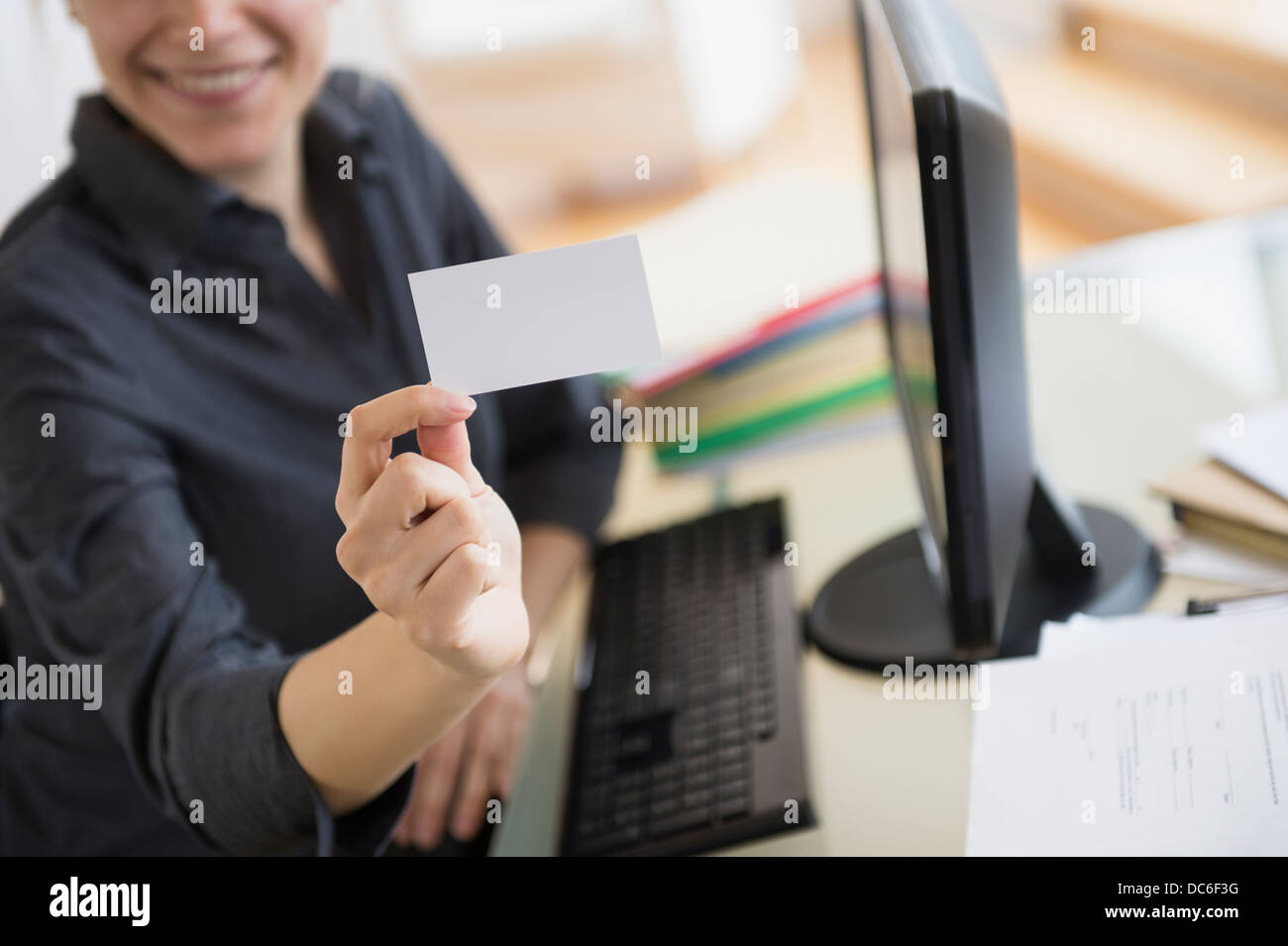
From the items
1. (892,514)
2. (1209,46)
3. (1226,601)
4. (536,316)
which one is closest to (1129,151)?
(1209,46)

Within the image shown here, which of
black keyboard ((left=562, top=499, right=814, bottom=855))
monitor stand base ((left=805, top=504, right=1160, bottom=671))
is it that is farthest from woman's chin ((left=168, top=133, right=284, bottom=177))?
monitor stand base ((left=805, top=504, right=1160, bottom=671))

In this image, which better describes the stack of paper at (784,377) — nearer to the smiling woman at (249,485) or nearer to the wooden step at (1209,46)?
the smiling woman at (249,485)

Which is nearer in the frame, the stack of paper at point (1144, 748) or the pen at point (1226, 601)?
the stack of paper at point (1144, 748)

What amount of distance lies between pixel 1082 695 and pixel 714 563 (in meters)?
0.46

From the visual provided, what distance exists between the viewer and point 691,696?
0.95m

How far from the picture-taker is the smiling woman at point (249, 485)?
65 centimetres

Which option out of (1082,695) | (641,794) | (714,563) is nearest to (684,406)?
(714,563)

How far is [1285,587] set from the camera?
30.2 inches

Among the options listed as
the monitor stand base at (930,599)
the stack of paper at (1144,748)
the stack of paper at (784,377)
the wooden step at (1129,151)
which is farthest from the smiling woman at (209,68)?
the wooden step at (1129,151)

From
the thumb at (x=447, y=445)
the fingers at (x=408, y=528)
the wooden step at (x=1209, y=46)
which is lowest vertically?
the fingers at (x=408, y=528)

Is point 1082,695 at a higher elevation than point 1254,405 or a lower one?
lower

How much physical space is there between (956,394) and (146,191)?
2.28 feet

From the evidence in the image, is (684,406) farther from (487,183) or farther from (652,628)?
(487,183)

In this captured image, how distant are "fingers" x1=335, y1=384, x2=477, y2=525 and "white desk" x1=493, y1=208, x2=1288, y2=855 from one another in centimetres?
40
